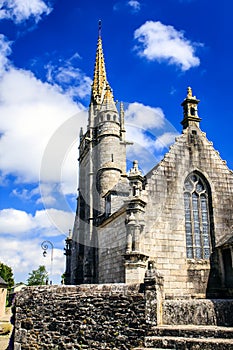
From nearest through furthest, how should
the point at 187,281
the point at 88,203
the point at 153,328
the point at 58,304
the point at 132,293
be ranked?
the point at 153,328 → the point at 132,293 → the point at 58,304 → the point at 187,281 → the point at 88,203

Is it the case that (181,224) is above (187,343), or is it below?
→ above

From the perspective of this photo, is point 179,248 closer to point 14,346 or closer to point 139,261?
point 139,261

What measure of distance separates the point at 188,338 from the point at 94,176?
21714 mm

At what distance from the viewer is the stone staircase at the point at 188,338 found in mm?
5816

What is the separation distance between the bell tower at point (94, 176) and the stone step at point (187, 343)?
57.8 feet

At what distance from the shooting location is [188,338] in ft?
20.5

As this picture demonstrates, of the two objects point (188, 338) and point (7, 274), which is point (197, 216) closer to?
point (188, 338)

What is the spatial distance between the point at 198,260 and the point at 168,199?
8.04 feet

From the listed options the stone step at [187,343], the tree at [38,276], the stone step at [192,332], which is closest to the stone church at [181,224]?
the stone step at [192,332]

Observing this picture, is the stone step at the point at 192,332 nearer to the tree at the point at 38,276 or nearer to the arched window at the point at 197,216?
the arched window at the point at 197,216

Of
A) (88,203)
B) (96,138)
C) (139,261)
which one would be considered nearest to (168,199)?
(139,261)

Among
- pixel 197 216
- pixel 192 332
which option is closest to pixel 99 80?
pixel 197 216

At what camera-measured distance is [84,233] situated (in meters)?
27.6

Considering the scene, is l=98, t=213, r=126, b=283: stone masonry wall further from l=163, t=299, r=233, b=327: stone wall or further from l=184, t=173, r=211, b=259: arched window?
l=163, t=299, r=233, b=327: stone wall
